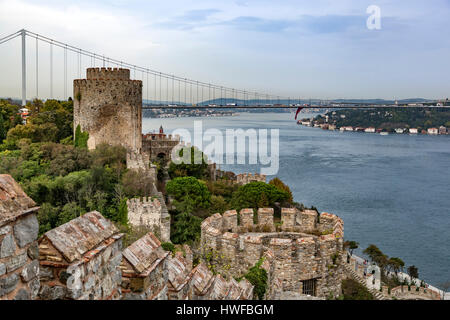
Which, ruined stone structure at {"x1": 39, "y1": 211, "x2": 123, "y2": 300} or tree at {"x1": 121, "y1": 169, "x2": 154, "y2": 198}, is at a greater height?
ruined stone structure at {"x1": 39, "y1": 211, "x2": 123, "y2": 300}

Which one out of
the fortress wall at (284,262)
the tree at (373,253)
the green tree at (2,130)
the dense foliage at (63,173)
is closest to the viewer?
the fortress wall at (284,262)

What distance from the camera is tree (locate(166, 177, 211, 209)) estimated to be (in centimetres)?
1980

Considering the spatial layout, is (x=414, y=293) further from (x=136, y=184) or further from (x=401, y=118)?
(x=401, y=118)

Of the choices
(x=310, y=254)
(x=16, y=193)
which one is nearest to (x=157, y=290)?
(x=16, y=193)

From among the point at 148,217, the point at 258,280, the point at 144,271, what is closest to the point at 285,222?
the point at 258,280

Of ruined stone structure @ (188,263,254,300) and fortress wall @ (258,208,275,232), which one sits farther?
fortress wall @ (258,208,275,232)

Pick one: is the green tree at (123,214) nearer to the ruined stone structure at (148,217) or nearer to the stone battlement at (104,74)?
the ruined stone structure at (148,217)

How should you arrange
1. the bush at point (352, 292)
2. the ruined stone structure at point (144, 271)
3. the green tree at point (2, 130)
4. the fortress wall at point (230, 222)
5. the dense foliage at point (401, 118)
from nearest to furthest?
1. the ruined stone structure at point (144, 271)
2. the fortress wall at point (230, 222)
3. the bush at point (352, 292)
4. the green tree at point (2, 130)
5. the dense foliage at point (401, 118)

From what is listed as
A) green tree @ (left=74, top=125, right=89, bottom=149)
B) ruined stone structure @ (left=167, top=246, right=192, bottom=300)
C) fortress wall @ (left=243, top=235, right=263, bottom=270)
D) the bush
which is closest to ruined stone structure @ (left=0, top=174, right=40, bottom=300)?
ruined stone structure @ (left=167, top=246, right=192, bottom=300)

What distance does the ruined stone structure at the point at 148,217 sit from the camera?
1449 centimetres

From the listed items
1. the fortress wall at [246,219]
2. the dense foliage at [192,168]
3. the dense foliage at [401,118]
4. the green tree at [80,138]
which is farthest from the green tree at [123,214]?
the dense foliage at [401,118]

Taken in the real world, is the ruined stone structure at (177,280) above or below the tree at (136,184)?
above

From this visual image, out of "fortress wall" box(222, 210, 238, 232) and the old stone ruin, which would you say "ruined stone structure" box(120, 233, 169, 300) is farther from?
"fortress wall" box(222, 210, 238, 232)

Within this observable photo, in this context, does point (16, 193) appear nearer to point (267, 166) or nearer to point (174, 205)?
point (174, 205)
